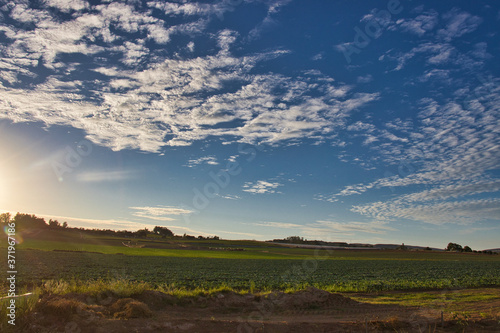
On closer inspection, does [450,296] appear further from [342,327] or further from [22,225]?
[22,225]

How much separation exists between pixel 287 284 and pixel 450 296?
37.6 ft

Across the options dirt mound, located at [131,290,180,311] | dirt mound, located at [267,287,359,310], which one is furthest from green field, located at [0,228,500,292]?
dirt mound, located at [267,287,359,310]

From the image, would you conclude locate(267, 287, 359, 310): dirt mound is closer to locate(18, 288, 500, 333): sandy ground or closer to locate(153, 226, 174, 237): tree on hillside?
locate(18, 288, 500, 333): sandy ground

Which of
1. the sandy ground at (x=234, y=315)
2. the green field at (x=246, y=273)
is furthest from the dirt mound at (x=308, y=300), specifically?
the green field at (x=246, y=273)

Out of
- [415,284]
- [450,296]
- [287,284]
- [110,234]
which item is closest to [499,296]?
[450,296]

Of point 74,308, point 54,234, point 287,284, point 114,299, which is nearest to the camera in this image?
point 74,308

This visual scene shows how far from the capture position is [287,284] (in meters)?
25.9

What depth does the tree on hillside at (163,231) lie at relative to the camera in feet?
506

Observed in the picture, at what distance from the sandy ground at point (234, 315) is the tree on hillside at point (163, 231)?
143 m

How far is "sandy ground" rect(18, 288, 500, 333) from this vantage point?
35.1 feet

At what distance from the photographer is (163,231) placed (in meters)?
157

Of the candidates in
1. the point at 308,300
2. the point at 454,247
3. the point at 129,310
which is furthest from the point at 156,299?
the point at 454,247

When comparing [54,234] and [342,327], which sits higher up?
[342,327]

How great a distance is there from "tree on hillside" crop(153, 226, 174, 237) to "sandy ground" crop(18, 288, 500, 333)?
14342 centimetres
